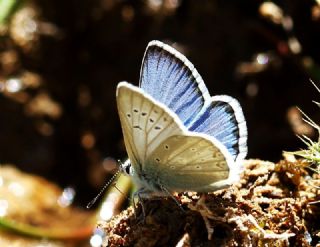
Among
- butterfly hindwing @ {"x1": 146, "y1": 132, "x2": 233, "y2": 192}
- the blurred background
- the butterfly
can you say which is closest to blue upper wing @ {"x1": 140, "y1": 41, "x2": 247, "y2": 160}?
the butterfly

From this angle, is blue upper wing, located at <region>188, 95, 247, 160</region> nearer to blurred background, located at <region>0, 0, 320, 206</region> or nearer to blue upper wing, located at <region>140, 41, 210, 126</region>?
blue upper wing, located at <region>140, 41, 210, 126</region>

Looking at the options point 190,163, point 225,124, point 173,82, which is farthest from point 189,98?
point 190,163

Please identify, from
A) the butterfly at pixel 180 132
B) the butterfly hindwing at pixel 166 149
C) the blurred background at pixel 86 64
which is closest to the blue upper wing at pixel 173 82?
the butterfly at pixel 180 132

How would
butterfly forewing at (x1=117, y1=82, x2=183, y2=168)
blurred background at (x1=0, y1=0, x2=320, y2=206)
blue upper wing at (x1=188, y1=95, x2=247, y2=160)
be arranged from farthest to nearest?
1. blurred background at (x1=0, y1=0, x2=320, y2=206)
2. blue upper wing at (x1=188, y1=95, x2=247, y2=160)
3. butterfly forewing at (x1=117, y1=82, x2=183, y2=168)

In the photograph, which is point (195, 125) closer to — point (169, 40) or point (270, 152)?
point (270, 152)

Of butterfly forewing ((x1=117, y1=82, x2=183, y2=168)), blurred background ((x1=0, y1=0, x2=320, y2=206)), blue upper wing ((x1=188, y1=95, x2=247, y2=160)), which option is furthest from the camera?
blurred background ((x1=0, y1=0, x2=320, y2=206))

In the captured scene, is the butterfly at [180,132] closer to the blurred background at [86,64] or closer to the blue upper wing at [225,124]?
the blue upper wing at [225,124]

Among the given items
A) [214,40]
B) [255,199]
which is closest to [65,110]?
[214,40]
